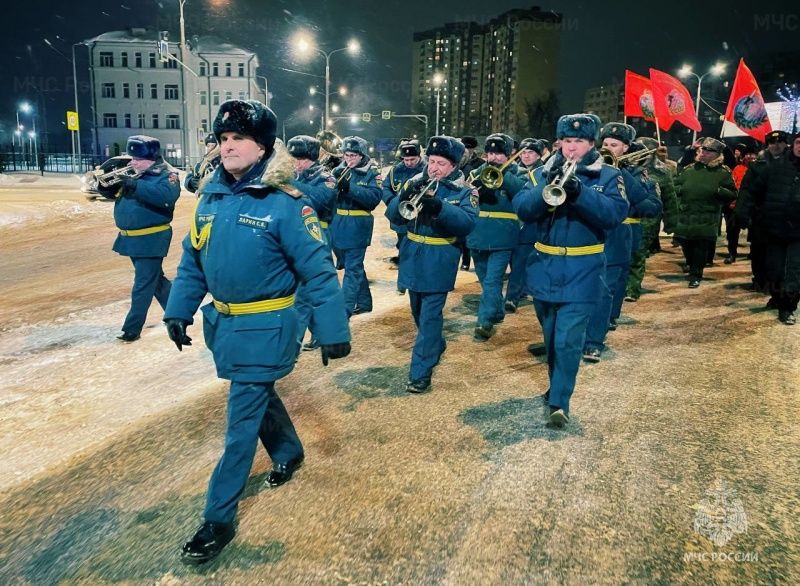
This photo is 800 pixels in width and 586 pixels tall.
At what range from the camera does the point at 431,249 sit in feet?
17.0

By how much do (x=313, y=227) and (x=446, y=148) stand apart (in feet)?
6.97

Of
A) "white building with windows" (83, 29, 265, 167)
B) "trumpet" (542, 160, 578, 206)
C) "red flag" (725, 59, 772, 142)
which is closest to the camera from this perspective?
"trumpet" (542, 160, 578, 206)

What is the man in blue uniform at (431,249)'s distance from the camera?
5059mm

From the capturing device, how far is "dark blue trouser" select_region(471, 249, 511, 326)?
6.95 meters

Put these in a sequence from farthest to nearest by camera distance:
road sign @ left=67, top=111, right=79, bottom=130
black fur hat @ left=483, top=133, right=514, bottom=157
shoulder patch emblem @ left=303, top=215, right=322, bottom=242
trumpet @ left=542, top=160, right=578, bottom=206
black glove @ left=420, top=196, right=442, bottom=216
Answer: road sign @ left=67, top=111, right=79, bottom=130 < black fur hat @ left=483, top=133, right=514, bottom=157 < black glove @ left=420, top=196, right=442, bottom=216 < trumpet @ left=542, top=160, right=578, bottom=206 < shoulder patch emblem @ left=303, top=215, right=322, bottom=242

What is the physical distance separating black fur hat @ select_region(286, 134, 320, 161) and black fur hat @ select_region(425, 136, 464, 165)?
6.55 feet

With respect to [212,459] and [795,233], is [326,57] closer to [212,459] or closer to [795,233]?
[795,233]

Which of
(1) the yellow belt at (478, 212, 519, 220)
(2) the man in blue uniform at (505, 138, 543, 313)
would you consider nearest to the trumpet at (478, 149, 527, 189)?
(1) the yellow belt at (478, 212, 519, 220)

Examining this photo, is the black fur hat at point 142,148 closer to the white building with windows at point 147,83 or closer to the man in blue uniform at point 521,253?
the man in blue uniform at point 521,253

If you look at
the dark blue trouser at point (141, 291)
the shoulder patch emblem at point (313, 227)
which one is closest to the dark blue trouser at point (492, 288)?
the dark blue trouser at point (141, 291)

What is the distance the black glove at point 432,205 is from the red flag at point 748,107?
10636 millimetres

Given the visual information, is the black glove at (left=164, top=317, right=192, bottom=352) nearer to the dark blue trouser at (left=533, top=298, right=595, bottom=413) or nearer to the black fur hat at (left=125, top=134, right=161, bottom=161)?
the dark blue trouser at (left=533, top=298, right=595, bottom=413)

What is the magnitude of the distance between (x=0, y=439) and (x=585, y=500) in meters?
3.84

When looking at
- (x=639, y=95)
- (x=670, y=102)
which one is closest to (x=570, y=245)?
(x=670, y=102)
